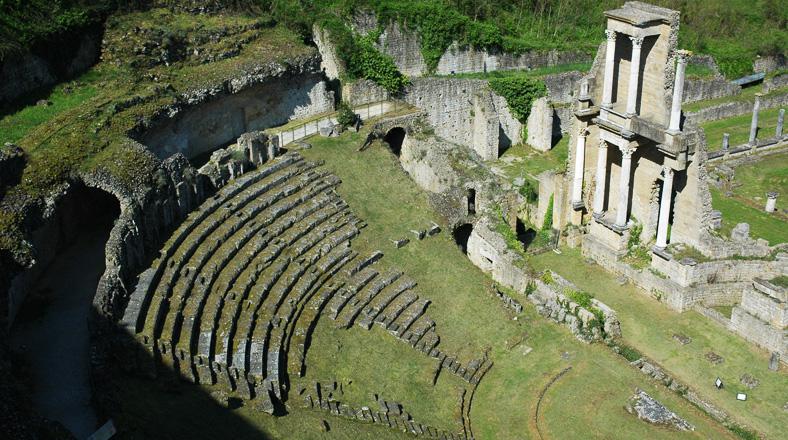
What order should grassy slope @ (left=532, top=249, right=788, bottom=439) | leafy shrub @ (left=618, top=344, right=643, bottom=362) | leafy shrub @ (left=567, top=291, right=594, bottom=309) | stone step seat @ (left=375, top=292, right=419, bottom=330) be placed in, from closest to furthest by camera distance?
1. grassy slope @ (left=532, top=249, right=788, bottom=439)
2. stone step seat @ (left=375, top=292, right=419, bottom=330)
3. leafy shrub @ (left=618, top=344, right=643, bottom=362)
4. leafy shrub @ (left=567, top=291, right=594, bottom=309)

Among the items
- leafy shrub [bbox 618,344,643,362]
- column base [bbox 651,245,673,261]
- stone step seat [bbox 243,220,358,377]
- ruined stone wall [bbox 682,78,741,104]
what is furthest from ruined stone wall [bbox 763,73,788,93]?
stone step seat [bbox 243,220,358,377]

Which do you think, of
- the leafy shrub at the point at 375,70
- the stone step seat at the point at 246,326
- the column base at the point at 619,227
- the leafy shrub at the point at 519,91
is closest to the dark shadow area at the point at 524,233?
the column base at the point at 619,227

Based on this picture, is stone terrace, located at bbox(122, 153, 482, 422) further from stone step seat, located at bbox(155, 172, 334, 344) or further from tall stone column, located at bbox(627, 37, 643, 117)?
tall stone column, located at bbox(627, 37, 643, 117)

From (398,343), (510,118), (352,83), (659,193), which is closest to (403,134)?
(352,83)

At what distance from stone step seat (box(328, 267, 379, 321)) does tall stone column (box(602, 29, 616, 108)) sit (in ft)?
35.5

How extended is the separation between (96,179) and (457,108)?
20568mm

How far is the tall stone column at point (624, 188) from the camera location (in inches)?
1294

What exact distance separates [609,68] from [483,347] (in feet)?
37.5

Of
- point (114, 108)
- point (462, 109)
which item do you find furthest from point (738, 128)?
point (114, 108)

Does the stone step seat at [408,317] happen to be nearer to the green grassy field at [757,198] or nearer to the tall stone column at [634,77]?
the tall stone column at [634,77]

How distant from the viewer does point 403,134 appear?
134ft

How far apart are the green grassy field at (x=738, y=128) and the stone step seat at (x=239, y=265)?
2202 cm

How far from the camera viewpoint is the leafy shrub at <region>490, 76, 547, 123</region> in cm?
4403

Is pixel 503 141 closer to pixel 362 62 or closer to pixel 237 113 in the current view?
pixel 362 62
